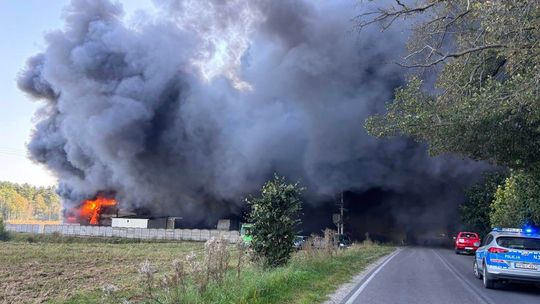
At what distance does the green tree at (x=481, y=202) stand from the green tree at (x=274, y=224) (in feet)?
95.2

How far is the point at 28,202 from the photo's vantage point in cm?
14062

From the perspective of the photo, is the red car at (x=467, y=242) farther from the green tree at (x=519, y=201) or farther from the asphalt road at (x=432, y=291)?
the asphalt road at (x=432, y=291)

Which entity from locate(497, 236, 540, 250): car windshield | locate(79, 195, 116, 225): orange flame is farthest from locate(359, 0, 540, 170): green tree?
locate(79, 195, 116, 225): orange flame

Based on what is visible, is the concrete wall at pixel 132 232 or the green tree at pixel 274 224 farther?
the concrete wall at pixel 132 232

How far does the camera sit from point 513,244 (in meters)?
12.3

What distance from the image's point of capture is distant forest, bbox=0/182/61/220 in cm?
12962

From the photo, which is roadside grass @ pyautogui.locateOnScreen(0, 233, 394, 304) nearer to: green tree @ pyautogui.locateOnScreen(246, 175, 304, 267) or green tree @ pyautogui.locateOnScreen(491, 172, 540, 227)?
green tree @ pyautogui.locateOnScreen(246, 175, 304, 267)

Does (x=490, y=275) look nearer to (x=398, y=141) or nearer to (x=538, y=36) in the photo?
(x=538, y=36)

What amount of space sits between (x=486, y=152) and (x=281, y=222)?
7385 mm

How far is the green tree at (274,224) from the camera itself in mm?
13852

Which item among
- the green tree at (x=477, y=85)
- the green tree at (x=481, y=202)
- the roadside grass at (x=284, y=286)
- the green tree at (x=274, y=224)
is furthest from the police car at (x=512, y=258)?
the green tree at (x=481, y=202)

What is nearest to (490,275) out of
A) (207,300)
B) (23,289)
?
(207,300)

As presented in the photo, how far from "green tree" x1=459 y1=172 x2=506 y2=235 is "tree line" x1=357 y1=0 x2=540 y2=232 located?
21.4m

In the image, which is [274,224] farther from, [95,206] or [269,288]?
[95,206]
